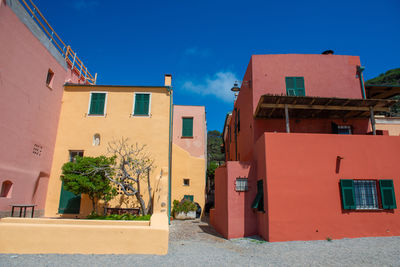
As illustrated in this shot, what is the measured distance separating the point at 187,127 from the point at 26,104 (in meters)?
9.86

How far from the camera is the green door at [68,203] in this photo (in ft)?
40.6

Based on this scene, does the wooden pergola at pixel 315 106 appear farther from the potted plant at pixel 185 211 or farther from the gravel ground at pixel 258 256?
the potted plant at pixel 185 211

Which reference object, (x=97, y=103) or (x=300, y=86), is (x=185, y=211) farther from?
(x=300, y=86)

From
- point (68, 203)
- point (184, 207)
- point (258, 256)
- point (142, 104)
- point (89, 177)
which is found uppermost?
point (142, 104)

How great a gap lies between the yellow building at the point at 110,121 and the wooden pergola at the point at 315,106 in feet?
18.4

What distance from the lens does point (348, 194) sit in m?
8.15

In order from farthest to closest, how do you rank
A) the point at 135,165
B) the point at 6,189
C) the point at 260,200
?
1. the point at 135,165
2. the point at 6,189
3. the point at 260,200

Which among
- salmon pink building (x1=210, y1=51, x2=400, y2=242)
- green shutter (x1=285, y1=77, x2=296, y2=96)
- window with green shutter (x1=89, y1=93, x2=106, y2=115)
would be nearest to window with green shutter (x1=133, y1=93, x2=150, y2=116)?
window with green shutter (x1=89, y1=93, x2=106, y2=115)

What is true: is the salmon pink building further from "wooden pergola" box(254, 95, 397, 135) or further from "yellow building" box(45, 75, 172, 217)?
"yellow building" box(45, 75, 172, 217)

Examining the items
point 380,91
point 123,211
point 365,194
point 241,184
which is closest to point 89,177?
point 123,211

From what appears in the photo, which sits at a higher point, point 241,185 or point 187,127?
point 187,127

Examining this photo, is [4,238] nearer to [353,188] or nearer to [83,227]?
[83,227]

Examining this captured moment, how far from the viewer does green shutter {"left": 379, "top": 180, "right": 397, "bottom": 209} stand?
26.8 ft

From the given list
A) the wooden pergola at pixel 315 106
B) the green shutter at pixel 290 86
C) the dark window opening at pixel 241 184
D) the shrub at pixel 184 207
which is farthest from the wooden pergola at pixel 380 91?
the shrub at pixel 184 207
